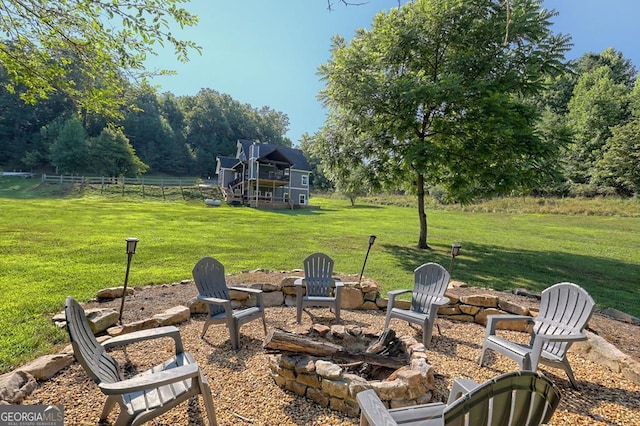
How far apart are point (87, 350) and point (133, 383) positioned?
53 centimetres

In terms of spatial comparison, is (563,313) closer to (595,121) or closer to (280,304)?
(280,304)

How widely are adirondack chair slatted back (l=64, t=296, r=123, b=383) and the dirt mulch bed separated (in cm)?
37

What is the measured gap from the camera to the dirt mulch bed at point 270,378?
2.38 meters

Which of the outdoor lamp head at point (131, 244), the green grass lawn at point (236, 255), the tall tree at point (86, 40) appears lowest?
the green grass lawn at point (236, 255)

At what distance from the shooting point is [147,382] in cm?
187

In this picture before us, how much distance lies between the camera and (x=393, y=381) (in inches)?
97.2

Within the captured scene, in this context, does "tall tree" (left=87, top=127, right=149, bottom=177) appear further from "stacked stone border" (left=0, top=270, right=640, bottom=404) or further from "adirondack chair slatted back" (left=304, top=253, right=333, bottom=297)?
"adirondack chair slatted back" (left=304, top=253, right=333, bottom=297)

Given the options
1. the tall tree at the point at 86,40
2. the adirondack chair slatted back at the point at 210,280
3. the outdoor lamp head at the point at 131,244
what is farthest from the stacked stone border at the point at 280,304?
the tall tree at the point at 86,40

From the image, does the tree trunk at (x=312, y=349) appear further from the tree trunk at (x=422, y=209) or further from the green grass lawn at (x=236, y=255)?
the tree trunk at (x=422, y=209)

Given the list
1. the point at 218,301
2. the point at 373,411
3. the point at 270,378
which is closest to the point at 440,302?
the point at 270,378

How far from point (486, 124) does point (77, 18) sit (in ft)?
26.9

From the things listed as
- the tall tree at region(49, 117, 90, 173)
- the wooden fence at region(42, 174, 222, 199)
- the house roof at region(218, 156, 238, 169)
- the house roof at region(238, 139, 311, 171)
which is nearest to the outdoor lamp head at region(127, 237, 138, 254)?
the house roof at region(238, 139, 311, 171)

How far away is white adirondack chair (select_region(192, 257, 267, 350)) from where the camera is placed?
137 inches

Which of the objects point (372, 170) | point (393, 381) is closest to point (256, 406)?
point (393, 381)
